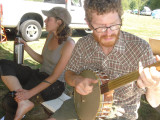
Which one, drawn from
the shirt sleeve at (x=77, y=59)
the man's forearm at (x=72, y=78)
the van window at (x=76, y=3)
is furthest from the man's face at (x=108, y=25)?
the van window at (x=76, y=3)

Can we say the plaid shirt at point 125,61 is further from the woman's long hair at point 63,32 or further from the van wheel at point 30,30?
the van wheel at point 30,30

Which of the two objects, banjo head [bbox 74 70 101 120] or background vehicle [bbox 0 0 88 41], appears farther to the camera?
background vehicle [bbox 0 0 88 41]

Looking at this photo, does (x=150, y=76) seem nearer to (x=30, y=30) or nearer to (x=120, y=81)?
(x=120, y=81)

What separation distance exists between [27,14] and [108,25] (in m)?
5.36

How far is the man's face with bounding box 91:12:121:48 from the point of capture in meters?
1.43

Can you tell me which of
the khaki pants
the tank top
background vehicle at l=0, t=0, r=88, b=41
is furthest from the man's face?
background vehicle at l=0, t=0, r=88, b=41

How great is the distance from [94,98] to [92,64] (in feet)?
0.89

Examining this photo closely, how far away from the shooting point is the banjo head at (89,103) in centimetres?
151

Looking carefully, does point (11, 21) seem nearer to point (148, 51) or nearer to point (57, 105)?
point (57, 105)

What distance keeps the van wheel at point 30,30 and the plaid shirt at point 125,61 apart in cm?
488

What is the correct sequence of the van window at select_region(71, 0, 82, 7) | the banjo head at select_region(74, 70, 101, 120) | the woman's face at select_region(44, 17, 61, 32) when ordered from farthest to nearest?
the van window at select_region(71, 0, 82, 7) → the woman's face at select_region(44, 17, 61, 32) → the banjo head at select_region(74, 70, 101, 120)

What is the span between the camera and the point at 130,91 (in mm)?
1484

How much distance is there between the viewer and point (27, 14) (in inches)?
249

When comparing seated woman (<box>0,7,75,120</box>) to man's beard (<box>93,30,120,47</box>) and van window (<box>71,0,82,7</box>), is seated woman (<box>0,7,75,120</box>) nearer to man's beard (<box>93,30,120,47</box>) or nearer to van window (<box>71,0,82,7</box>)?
man's beard (<box>93,30,120,47</box>)
